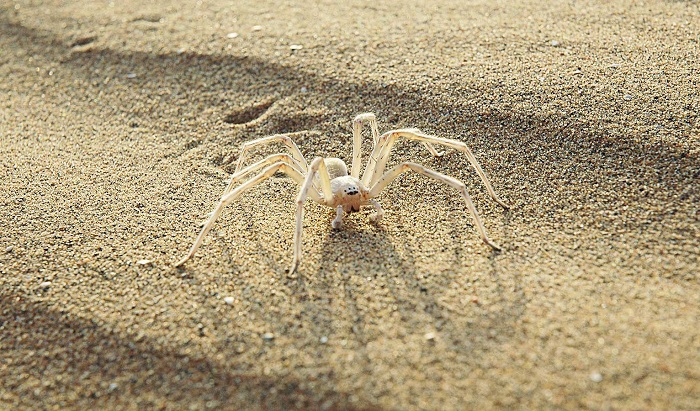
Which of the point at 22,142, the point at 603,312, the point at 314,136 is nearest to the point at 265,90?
the point at 314,136

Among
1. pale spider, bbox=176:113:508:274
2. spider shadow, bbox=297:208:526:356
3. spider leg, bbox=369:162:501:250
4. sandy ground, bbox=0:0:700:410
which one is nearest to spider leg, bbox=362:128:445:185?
pale spider, bbox=176:113:508:274

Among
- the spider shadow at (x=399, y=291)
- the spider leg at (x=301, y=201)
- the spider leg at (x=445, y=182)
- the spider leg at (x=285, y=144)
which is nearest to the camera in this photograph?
the spider shadow at (x=399, y=291)

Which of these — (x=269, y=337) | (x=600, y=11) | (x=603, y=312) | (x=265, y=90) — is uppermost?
(x=600, y=11)

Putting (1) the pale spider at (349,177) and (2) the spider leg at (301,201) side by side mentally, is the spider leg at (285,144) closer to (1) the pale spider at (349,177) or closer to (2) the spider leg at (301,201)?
(1) the pale spider at (349,177)

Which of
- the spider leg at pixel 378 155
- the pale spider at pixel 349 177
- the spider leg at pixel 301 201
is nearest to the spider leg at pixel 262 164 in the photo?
the pale spider at pixel 349 177

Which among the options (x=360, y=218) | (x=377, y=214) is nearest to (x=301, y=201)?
(x=377, y=214)

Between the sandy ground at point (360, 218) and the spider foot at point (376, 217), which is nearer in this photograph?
the sandy ground at point (360, 218)

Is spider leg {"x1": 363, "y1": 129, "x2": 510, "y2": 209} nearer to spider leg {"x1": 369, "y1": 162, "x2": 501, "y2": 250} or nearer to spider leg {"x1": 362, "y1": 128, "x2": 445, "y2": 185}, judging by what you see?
spider leg {"x1": 362, "y1": 128, "x2": 445, "y2": 185}

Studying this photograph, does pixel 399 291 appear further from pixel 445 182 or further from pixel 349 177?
pixel 349 177

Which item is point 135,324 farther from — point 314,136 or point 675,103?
point 675,103
